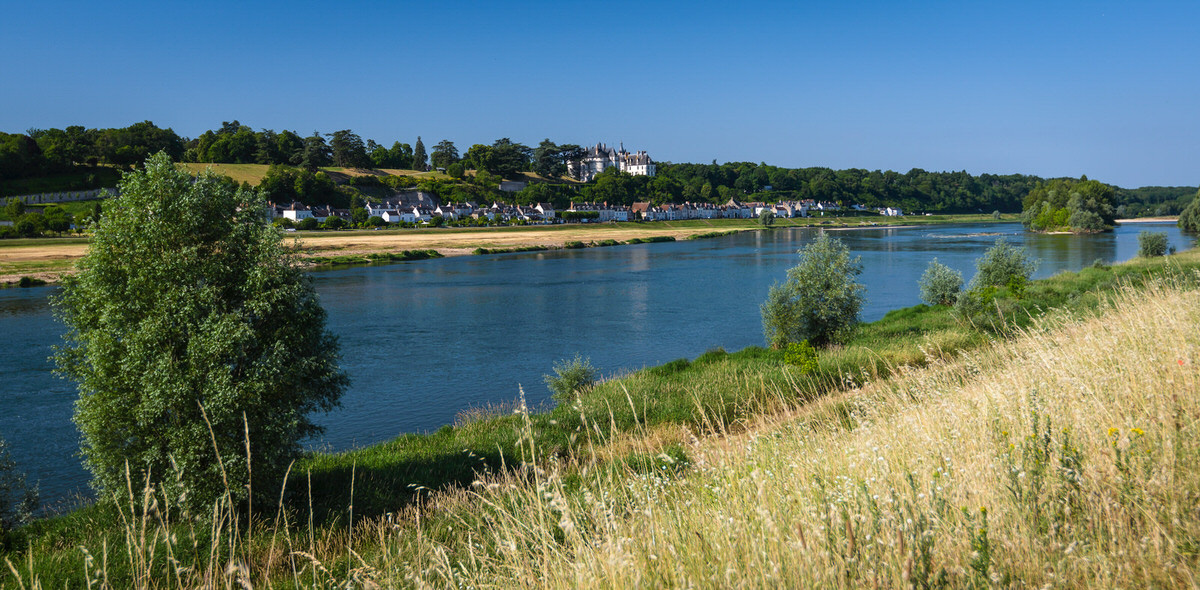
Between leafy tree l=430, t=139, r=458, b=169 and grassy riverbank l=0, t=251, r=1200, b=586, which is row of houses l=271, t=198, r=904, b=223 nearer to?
leafy tree l=430, t=139, r=458, b=169

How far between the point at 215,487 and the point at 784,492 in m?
7.06

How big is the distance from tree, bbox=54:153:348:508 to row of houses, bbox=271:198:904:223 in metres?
102

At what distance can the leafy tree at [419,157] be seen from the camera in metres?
187

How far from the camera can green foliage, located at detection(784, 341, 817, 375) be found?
15.4 metres

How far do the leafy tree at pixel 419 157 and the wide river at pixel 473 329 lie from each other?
132774 mm

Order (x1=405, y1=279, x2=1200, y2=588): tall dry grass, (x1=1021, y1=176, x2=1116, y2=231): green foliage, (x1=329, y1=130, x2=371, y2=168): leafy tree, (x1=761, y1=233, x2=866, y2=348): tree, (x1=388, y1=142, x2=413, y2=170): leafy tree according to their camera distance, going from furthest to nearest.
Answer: (x1=388, y1=142, x2=413, y2=170): leafy tree, (x1=329, y1=130, x2=371, y2=168): leafy tree, (x1=1021, y1=176, x2=1116, y2=231): green foliage, (x1=761, y1=233, x2=866, y2=348): tree, (x1=405, y1=279, x2=1200, y2=588): tall dry grass

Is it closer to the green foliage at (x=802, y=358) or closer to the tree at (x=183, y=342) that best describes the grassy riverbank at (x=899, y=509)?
the tree at (x=183, y=342)

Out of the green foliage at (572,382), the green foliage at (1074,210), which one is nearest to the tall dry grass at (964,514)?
the green foliage at (572,382)

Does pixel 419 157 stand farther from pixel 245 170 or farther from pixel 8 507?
pixel 8 507

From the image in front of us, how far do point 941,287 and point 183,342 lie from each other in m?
30.1

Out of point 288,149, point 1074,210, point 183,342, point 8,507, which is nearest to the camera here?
point 183,342

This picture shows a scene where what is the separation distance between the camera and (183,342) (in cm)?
852

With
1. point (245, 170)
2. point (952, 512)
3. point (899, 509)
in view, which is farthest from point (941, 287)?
point (245, 170)

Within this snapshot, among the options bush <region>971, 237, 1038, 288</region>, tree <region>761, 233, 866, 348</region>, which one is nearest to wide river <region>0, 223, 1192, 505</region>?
bush <region>971, 237, 1038, 288</region>
